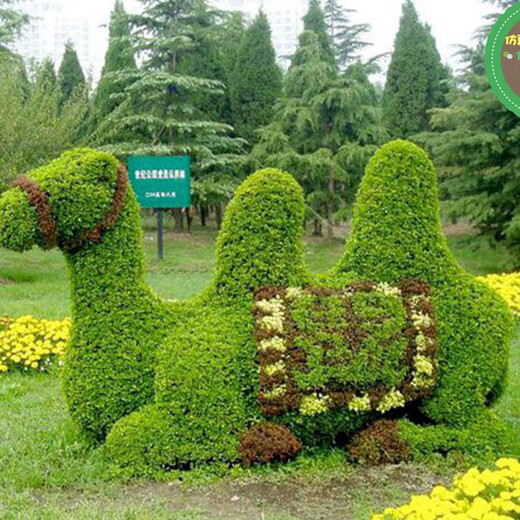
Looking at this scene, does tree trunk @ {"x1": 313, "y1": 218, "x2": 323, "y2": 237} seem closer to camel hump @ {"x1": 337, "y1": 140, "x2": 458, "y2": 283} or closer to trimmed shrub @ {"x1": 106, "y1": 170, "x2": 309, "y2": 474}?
camel hump @ {"x1": 337, "y1": 140, "x2": 458, "y2": 283}

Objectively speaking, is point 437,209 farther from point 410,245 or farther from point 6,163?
point 6,163

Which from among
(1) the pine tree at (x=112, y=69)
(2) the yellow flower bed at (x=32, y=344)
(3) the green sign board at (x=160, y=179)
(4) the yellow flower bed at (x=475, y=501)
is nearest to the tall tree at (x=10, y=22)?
(1) the pine tree at (x=112, y=69)

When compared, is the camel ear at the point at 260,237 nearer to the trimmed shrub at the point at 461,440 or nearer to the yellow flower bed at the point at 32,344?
the trimmed shrub at the point at 461,440

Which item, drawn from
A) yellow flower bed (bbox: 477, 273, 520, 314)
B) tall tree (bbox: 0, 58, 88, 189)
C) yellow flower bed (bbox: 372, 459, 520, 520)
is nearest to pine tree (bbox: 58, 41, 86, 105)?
tall tree (bbox: 0, 58, 88, 189)

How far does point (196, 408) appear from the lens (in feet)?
13.6

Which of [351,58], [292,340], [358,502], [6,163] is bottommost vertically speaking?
[358,502]

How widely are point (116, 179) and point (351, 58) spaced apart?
2687 cm

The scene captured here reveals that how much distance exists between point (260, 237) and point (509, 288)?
5.91m

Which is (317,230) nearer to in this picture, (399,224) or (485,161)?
(485,161)

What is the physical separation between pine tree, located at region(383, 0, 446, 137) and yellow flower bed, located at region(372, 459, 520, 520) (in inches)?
780

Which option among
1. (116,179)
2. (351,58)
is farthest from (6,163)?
(351,58)

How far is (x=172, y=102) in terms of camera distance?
19.3 meters

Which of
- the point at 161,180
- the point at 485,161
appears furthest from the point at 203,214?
the point at 485,161

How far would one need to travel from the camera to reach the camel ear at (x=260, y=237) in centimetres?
445
